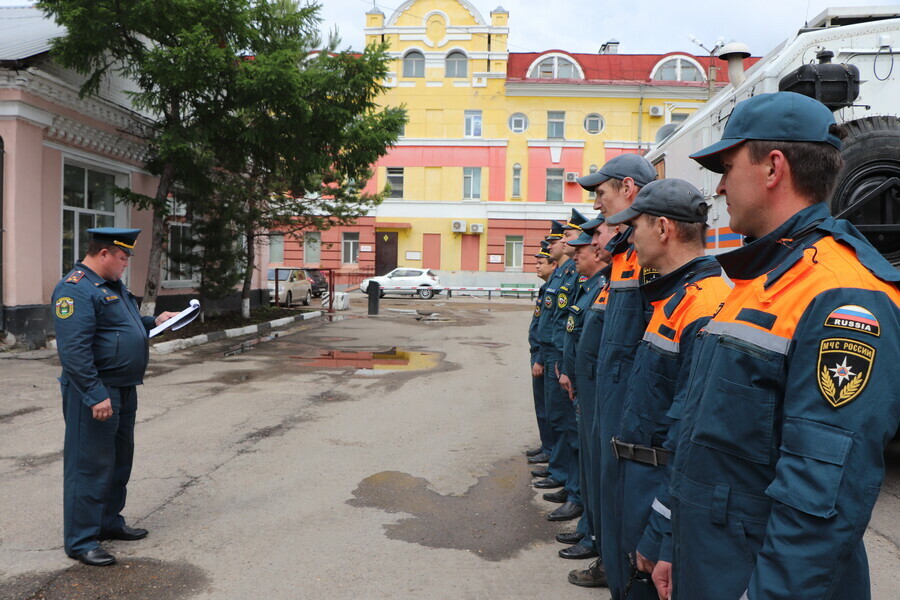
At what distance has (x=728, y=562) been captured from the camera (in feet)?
5.86

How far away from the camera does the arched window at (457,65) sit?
38531 mm

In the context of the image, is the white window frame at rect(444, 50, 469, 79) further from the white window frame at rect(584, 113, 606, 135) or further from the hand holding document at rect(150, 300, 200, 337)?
the hand holding document at rect(150, 300, 200, 337)

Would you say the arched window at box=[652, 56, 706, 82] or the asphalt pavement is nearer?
the asphalt pavement

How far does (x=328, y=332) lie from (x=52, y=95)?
817 cm

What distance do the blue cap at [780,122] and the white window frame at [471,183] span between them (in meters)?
37.9

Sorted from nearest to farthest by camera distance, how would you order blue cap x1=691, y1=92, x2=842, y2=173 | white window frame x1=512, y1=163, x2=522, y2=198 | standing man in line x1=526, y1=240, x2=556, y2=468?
blue cap x1=691, y1=92, x2=842, y2=173 < standing man in line x1=526, y1=240, x2=556, y2=468 < white window frame x1=512, y1=163, x2=522, y2=198

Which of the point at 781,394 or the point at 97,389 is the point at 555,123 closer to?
the point at 97,389

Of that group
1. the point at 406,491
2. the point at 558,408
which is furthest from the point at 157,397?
the point at 558,408

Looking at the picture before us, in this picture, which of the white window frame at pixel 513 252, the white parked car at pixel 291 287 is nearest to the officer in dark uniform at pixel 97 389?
the white parked car at pixel 291 287

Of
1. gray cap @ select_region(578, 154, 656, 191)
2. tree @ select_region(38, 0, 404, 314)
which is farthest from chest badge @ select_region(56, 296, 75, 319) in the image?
tree @ select_region(38, 0, 404, 314)

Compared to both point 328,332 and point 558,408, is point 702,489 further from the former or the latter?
point 328,332

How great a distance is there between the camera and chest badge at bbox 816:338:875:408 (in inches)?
60.5

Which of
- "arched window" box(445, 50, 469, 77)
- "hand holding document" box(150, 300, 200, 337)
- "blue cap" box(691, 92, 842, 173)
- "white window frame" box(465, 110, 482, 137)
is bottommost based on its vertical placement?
"hand holding document" box(150, 300, 200, 337)

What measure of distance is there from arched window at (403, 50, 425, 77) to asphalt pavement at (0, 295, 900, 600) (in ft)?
99.2
